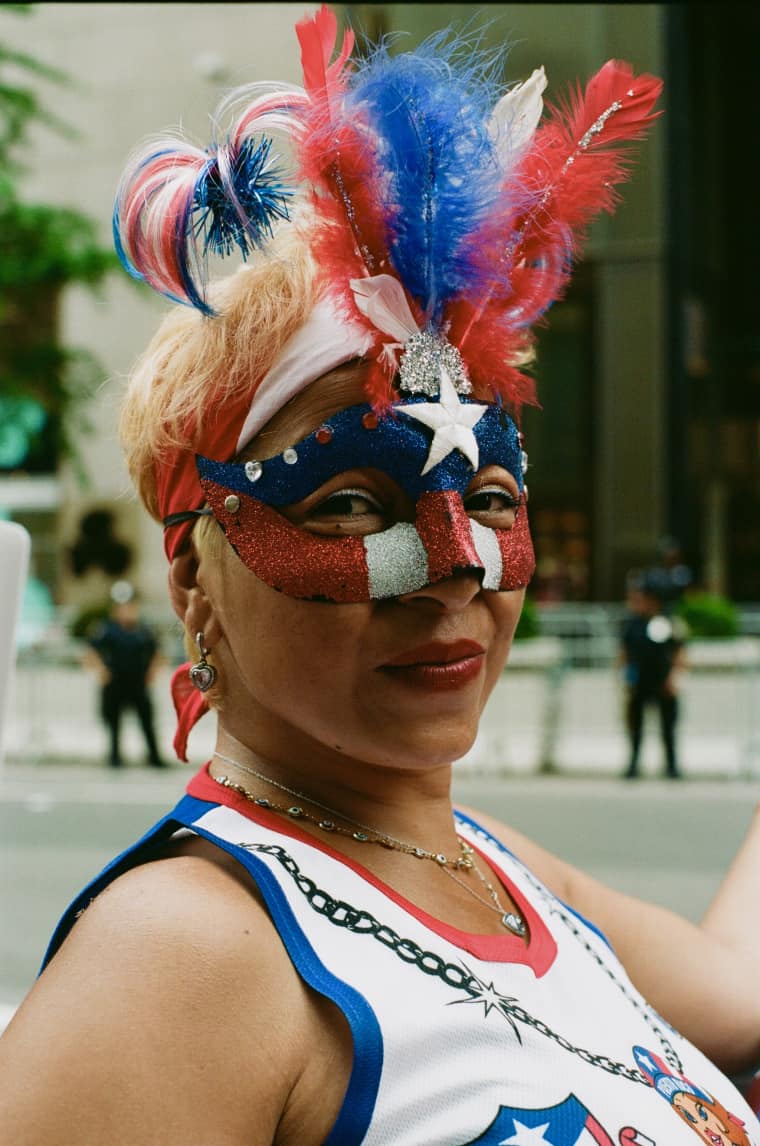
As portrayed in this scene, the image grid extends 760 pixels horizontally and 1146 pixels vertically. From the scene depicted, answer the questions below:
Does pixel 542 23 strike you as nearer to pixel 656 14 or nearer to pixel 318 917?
pixel 318 917

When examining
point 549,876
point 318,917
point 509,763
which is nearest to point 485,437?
point 318,917

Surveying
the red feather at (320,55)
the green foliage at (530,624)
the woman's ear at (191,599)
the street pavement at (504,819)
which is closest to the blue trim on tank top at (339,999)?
the woman's ear at (191,599)

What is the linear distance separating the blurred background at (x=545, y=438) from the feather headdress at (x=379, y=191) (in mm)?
91

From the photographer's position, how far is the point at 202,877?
106 cm

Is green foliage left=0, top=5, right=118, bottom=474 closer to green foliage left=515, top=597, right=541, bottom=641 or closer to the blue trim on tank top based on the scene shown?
green foliage left=515, top=597, right=541, bottom=641

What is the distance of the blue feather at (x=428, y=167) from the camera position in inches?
46.1

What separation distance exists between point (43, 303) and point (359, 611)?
12765 millimetres

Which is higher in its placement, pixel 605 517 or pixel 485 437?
pixel 485 437

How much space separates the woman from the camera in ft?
3.32

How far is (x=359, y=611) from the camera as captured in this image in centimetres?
116

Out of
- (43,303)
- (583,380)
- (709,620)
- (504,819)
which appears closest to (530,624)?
(709,620)

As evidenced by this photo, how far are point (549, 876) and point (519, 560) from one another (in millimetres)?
500

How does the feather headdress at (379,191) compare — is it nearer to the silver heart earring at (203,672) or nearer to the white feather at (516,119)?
the white feather at (516,119)

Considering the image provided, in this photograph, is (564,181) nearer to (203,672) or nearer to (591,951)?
(203,672)
